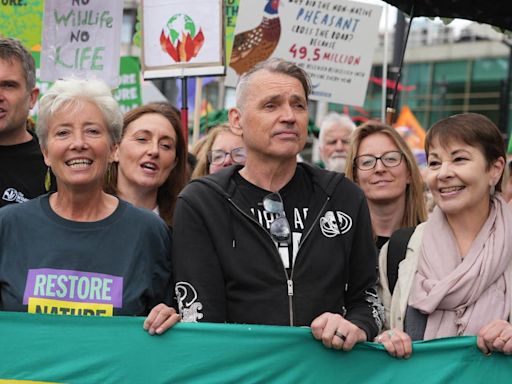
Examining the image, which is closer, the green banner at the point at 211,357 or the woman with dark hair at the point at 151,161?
the green banner at the point at 211,357

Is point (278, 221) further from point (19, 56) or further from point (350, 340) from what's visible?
point (19, 56)

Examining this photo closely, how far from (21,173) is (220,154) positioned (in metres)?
1.29

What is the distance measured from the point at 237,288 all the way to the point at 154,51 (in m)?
2.54

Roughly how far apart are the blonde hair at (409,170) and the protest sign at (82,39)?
1649mm

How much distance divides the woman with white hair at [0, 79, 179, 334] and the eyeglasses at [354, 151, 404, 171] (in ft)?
4.96

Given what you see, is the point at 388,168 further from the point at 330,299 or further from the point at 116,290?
the point at 116,290

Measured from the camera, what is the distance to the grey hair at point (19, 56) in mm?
3797

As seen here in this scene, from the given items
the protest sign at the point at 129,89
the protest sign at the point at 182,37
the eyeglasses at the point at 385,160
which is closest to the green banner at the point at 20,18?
the protest sign at the point at 182,37

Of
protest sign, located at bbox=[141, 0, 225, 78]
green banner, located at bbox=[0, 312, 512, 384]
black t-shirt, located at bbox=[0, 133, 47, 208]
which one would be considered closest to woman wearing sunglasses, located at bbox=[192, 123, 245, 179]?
protest sign, located at bbox=[141, 0, 225, 78]

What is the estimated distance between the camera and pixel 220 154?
4.70 m

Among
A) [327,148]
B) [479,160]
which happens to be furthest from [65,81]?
[327,148]

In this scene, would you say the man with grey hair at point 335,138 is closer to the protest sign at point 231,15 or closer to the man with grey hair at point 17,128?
the protest sign at point 231,15

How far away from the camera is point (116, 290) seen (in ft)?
9.61

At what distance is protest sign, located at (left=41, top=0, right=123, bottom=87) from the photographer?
5.16 meters
